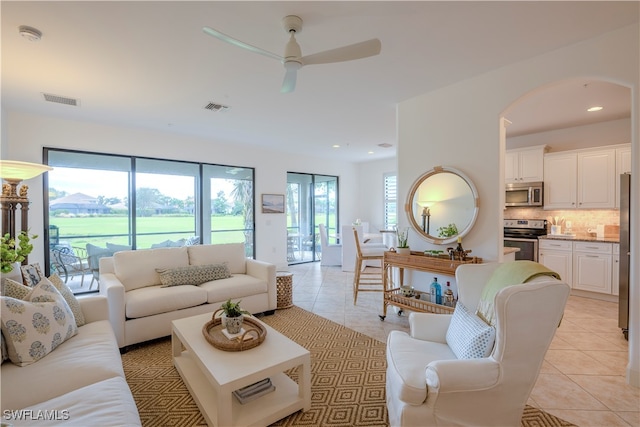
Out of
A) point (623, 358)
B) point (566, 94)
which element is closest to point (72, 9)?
point (566, 94)

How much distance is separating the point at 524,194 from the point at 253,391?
17.1 ft

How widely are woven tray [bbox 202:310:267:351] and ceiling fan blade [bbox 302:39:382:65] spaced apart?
6.52ft

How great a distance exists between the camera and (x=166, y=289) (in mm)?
3201

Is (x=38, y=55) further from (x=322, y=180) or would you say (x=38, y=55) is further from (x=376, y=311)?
(x=322, y=180)

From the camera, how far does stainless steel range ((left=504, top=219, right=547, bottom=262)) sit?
4.74 metres

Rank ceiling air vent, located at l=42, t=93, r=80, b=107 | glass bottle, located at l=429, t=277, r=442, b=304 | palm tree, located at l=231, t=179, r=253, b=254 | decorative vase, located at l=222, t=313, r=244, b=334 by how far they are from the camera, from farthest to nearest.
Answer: palm tree, located at l=231, t=179, r=253, b=254 < ceiling air vent, located at l=42, t=93, r=80, b=107 < glass bottle, located at l=429, t=277, r=442, b=304 < decorative vase, located at l=222, t=313, r=244, b=334

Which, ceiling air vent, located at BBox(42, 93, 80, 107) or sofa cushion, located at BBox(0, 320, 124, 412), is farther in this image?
ceiling air vent, located at BBox(42, 93, 80, 107)

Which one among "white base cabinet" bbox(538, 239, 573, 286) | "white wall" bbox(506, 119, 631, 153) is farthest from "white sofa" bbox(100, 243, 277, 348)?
"white wall" bbox(506, 119, 631, 153)

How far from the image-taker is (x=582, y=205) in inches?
176

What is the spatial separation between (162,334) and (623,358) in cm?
434

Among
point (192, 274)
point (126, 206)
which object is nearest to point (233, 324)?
point (192, 274)

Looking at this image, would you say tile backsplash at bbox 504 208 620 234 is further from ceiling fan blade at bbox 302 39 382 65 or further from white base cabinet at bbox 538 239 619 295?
ceiling fan blade at bbox 302 39 382 65

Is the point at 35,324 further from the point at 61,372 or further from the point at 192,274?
the point at 192,274

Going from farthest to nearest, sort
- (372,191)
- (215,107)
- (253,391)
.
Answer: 1. (372,191)
2. (215,107)
3. (253,391)
